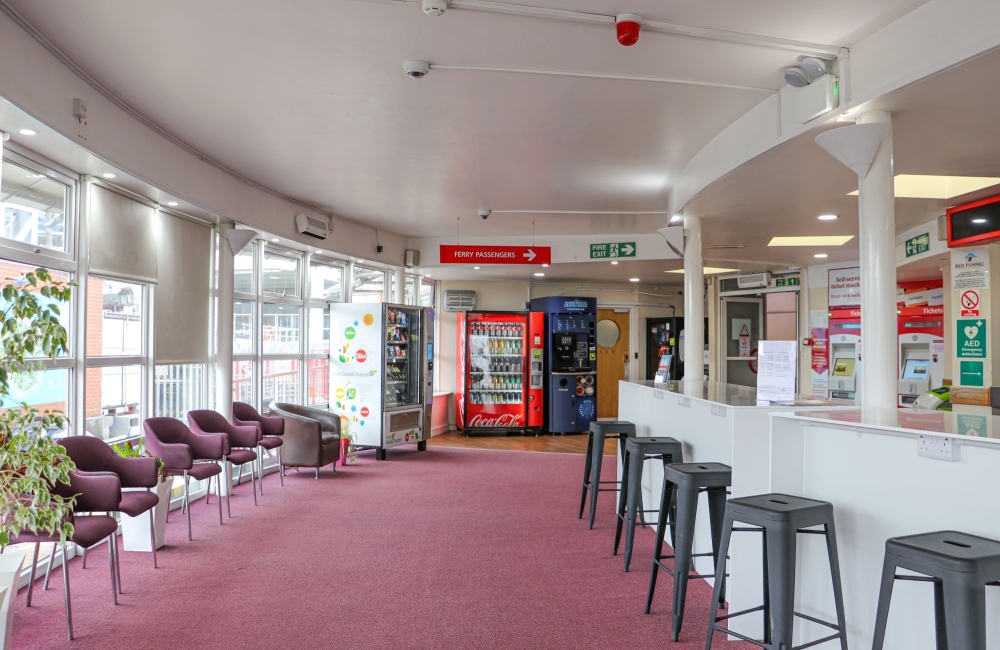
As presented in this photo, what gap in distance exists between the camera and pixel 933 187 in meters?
5.34

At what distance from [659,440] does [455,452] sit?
4.98m

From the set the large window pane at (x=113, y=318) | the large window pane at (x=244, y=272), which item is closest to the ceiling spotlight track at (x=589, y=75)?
the large window pane at (x=113, y=318)

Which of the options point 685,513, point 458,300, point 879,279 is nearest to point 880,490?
point 685,513

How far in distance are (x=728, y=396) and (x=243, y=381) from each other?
512 cm

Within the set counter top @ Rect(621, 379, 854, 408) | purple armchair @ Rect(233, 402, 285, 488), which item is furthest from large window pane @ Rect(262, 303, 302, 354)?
counter top @ Rect(621, 379, 854, 408)

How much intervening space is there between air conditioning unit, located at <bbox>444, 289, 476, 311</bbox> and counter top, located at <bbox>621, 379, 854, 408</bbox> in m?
5.72

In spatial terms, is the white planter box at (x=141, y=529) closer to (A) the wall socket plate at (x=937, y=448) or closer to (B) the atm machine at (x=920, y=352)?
(A) the wall socket plate at (x=937, y=448)

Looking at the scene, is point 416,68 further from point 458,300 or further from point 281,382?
point 458,300

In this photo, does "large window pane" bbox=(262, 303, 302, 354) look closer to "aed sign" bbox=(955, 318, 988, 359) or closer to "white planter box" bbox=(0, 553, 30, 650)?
"white planter box" bbox=(0, 553, 30, 650)

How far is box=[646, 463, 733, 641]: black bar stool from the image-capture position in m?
3.38

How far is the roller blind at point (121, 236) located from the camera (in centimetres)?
495

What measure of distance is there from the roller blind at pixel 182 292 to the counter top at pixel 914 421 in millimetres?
4920

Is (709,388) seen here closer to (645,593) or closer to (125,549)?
(645,593)

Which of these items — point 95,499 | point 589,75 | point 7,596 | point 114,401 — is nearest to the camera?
point 7,596
